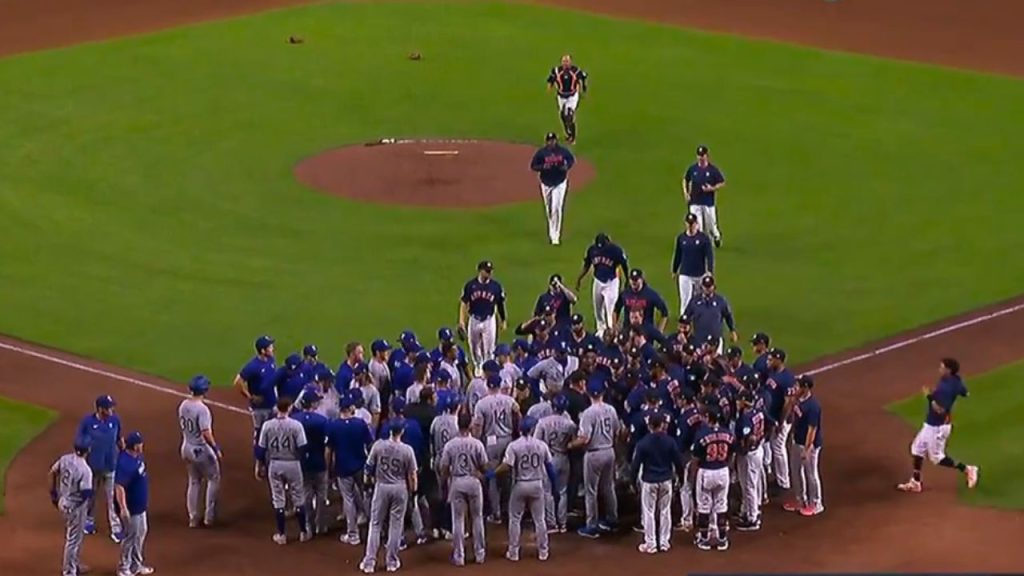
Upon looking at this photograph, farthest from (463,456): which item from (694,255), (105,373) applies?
(105,373)

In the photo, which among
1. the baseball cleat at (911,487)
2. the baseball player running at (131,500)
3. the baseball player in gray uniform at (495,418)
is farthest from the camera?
the baseball cleat at (911,487)

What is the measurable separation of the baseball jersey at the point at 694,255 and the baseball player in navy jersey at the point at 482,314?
262 cm

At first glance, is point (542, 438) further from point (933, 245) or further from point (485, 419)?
point (933, 245)

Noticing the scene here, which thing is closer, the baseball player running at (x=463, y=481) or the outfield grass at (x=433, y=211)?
the baseball player running at (x=463, y=481)

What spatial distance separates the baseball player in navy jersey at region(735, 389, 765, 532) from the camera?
18.1m

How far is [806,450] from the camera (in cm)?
1864

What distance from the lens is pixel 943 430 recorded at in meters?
19.1

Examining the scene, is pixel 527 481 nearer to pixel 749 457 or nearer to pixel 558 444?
pixel 558 444

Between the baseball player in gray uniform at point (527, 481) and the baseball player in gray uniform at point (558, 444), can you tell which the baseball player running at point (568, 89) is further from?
the baseball player in gray uniform at point (527, 481)

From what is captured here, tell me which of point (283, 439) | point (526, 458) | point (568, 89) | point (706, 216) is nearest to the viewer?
point (526, 458)

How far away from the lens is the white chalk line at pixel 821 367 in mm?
22406

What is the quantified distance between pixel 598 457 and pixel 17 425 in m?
7.39

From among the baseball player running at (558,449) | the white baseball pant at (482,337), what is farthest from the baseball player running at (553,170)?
the baseball player running at (558,449)

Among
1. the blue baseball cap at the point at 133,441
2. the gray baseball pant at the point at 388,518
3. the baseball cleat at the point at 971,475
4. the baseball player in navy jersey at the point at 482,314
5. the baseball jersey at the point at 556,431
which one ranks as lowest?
the gray baseball pant at the point at 388,518
